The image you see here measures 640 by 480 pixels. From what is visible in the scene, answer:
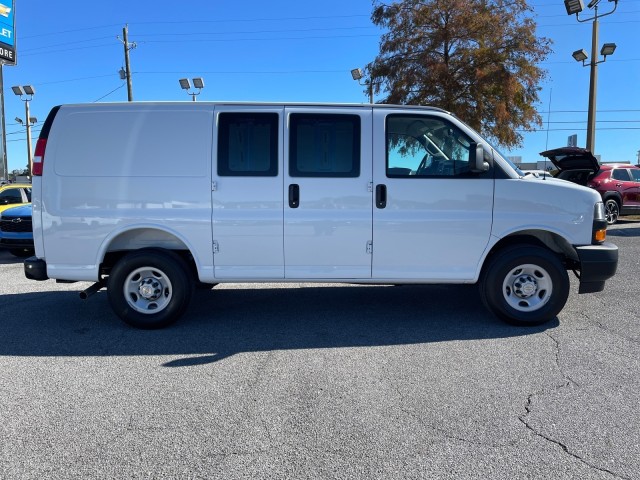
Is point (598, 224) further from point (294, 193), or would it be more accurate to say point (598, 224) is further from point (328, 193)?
point (294, 193)

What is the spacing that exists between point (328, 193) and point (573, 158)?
4687mm

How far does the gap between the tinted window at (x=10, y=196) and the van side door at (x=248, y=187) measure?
376 inches

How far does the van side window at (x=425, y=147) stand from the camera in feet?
16.1

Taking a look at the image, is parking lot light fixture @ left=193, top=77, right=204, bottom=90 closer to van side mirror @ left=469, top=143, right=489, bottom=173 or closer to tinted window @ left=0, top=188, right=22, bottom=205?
tinted window @ left=0, top=188, right=22, bottom=205

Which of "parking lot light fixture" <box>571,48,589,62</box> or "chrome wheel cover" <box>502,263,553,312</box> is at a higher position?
"parking lot light fixture" <box>571,48,589,62</box>

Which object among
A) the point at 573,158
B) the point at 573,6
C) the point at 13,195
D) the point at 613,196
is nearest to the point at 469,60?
the point at 573,6

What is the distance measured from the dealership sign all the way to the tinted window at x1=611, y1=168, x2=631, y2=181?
2623 centimetres

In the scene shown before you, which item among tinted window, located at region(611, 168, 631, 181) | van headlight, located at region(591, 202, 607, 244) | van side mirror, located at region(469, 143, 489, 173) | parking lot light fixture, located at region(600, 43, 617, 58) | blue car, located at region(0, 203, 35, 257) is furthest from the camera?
parking lot light fixture, located at region(600, 43, 617, 58)

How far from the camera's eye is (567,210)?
4910 mm

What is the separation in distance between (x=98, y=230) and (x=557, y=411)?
4.42m

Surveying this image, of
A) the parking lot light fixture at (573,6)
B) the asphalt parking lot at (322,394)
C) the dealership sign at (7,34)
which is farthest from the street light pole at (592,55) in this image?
the dealership sign at (7,34)

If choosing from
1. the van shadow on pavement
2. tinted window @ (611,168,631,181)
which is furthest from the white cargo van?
tinted window @ (611,168,631,181)

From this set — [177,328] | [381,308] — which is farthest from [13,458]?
[381,308]

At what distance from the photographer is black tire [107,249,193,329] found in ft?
16.3
